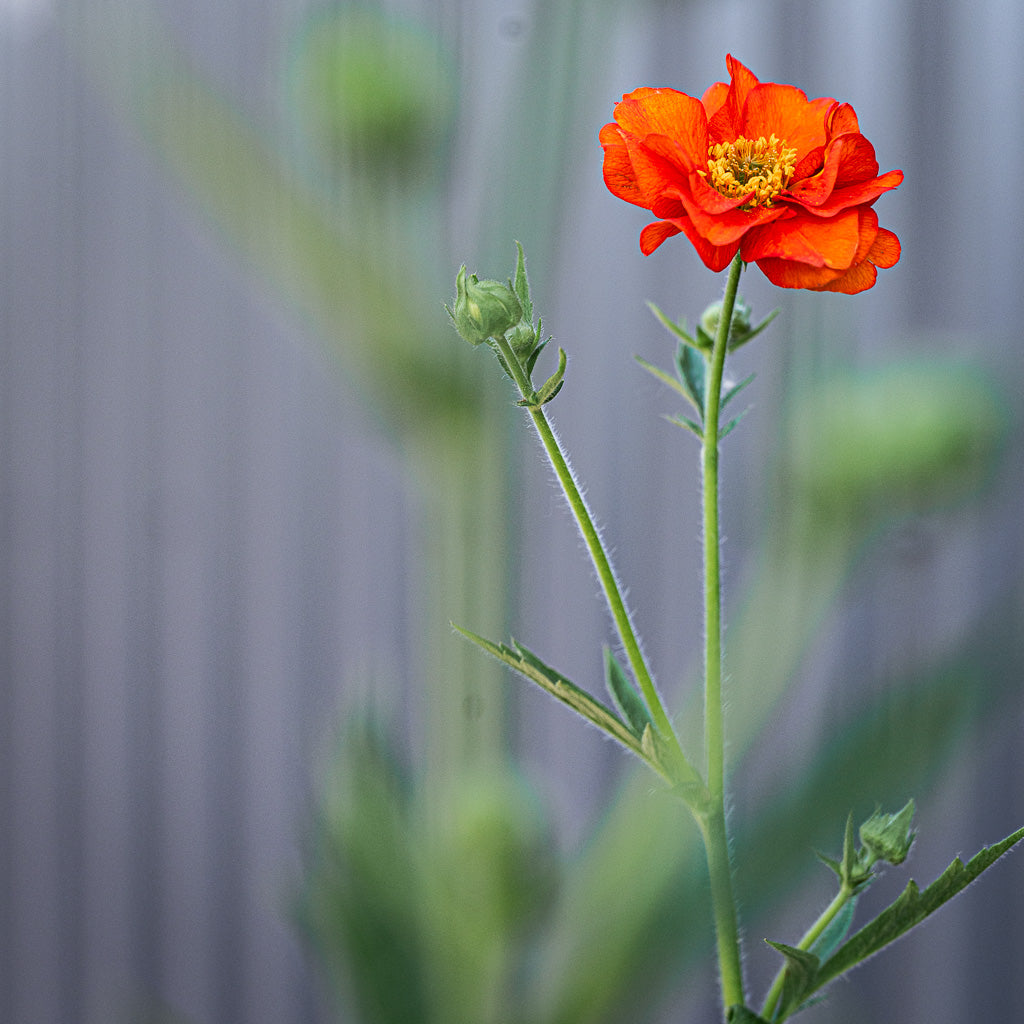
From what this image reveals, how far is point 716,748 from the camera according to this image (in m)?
0.16

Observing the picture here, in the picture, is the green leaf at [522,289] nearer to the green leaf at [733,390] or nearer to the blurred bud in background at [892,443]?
the green leaf at [733,390]

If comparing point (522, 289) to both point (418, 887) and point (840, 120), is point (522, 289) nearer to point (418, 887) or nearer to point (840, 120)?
point (840, 120)

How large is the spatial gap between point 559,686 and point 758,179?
8 cm

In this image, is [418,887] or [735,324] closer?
[735,324]

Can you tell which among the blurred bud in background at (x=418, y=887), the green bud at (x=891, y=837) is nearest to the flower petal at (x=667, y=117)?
the green bud at (x=891, y=837)

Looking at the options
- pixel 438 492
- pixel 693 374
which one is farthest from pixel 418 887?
pixel 693 374

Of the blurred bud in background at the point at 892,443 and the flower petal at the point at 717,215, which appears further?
the blurred bud in background at the point at 892,443

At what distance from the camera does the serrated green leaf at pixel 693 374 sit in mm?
186

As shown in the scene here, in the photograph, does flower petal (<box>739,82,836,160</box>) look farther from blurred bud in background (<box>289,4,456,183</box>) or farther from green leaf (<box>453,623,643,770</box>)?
blurred bud in background (<box>289,4,456,183</box>)

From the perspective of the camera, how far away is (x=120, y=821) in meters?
0.79

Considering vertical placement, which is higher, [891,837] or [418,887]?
[891,837]

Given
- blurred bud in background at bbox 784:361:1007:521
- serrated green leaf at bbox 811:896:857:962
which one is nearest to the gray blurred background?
blurred bud in background at bbox 784:361:1007:521

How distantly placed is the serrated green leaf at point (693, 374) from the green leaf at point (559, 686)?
2.2 inches

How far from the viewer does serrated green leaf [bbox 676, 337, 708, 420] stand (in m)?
0.19
